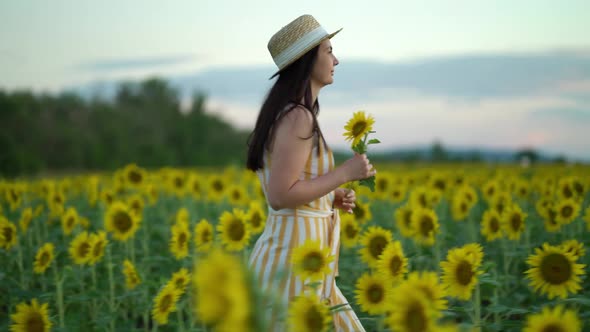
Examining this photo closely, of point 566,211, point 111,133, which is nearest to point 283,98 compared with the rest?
point 566,211

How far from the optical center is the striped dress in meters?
2.48

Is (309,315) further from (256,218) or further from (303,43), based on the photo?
(256,218)

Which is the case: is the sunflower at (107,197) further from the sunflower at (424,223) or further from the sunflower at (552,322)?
the sunflower at (552,322)

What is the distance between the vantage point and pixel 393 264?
2.56 metres

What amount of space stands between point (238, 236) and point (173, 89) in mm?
25267

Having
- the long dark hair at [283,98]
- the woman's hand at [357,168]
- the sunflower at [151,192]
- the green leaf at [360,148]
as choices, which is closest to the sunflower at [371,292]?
the woman's hand at [357,168]

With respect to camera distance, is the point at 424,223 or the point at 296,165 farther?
the point at 424,223

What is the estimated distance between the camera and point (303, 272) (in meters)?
2.27

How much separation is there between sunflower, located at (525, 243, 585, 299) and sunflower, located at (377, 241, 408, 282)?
50cm

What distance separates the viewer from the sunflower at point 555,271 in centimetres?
242

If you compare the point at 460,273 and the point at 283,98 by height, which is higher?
the point at 283,98

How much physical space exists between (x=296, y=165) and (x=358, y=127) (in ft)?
1.27

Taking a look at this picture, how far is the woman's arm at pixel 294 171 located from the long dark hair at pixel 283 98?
0.29 feet

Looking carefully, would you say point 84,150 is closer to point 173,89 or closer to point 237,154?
point 237,154
